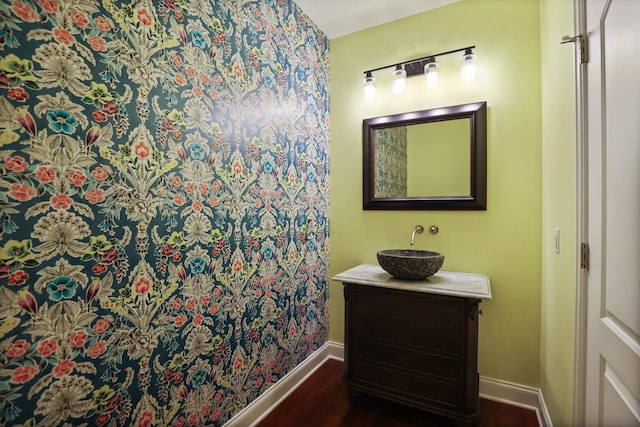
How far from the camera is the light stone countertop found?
5.22 ft

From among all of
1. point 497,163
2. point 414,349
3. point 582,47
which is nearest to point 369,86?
point 497,163

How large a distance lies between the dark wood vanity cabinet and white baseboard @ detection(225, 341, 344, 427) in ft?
1.31

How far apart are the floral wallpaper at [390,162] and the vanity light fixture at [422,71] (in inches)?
12.4

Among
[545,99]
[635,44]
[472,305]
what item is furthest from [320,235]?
[635,44]

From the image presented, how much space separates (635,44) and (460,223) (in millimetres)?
1439

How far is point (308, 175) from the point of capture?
2.26 meters

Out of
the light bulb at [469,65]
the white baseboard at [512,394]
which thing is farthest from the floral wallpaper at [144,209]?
the white baseboard at [512,394]

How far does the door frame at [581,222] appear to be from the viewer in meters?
1.05

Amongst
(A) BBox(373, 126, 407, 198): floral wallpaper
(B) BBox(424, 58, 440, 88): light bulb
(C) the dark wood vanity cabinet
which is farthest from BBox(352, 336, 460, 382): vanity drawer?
(B) BBox(424, 58, 440, 88): light bulb

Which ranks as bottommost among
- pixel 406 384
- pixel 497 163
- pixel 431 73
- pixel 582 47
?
pixel 406 384

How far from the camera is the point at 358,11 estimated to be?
2191 mm

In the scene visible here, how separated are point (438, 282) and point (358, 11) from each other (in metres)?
2.04

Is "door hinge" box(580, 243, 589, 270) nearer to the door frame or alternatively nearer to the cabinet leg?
the door frame

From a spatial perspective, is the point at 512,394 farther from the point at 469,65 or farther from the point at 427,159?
the point at 469,65
